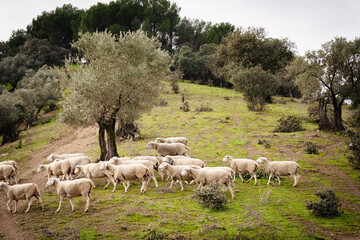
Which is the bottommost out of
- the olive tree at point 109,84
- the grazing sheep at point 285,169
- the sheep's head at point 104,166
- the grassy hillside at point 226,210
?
the grassy hillside at point 226,210

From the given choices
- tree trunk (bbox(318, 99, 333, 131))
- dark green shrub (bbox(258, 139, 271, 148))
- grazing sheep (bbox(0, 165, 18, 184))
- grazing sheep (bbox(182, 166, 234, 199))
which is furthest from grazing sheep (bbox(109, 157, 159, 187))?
tree trunk (bbox(318, 99, 333, 131))

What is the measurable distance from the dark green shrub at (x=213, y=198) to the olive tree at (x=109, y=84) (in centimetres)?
986

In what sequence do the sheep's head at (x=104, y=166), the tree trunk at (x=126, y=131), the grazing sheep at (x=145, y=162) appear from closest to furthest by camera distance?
the sheep's head at (x=104, y=166) → the grazing sheep at (x=145, y=162) → the tree trunk at (x=126, y=131)

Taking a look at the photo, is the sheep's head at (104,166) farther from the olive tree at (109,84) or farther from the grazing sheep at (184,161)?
the olive tree at (109,84)

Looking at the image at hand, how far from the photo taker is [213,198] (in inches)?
458

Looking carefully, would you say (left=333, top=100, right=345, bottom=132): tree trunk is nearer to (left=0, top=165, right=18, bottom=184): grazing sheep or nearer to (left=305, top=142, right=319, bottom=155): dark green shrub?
(left=305, top=142, right=319, bottom=155): dark green shrub

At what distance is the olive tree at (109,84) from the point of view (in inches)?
704

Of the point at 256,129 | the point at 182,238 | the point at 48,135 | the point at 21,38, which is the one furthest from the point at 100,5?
the point at 182,238

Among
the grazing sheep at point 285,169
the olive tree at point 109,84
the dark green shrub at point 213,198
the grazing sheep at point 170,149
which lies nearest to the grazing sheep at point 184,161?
the grazing sheep at point 170,149

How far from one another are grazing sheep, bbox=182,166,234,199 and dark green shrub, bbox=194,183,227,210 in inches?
42.4

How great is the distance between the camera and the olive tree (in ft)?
58.7

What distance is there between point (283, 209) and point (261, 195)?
5.85ft

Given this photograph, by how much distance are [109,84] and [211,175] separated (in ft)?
33.0

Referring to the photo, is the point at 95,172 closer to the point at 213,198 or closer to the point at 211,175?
the point at 211,175
